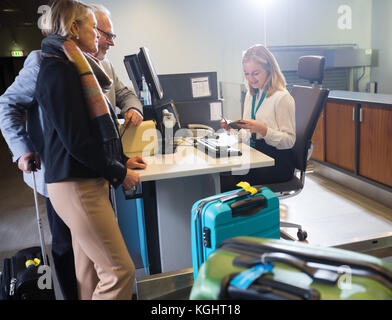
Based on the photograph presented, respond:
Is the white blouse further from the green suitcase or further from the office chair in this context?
the green suitcase

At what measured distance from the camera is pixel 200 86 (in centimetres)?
289

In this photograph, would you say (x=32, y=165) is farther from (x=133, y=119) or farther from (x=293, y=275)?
(x=293, y=275)

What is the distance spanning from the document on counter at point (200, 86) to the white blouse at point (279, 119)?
54cm

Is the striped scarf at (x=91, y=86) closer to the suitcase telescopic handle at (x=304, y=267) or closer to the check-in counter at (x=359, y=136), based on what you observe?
the suitcase telescopic handle at (x=304, y=267)

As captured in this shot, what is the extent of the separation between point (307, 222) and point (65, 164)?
227cm

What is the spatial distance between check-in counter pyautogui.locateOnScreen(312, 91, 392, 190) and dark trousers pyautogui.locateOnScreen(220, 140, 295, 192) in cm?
134

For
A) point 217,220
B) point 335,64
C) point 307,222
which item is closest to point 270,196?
point 217,220

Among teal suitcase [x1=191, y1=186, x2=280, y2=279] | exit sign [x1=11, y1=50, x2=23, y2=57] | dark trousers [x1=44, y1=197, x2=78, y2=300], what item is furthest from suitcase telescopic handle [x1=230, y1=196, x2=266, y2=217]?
exit sign [x1=11, y1=50, x2=23, y2=57]

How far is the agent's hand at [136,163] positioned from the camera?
198 cm

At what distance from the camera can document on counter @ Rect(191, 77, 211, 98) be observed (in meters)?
2.88

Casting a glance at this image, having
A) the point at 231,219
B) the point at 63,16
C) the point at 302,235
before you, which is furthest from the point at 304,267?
the point at 302,235

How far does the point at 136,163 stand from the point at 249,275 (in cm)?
114
